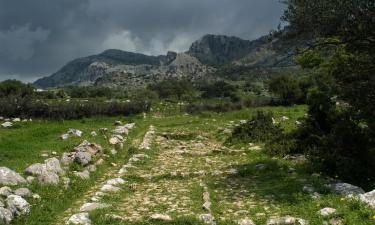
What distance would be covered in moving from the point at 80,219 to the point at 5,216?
1.98 metres

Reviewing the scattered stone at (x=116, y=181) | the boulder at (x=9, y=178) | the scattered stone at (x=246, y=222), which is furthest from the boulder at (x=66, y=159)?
the scattered stone at (x=246, y=222)

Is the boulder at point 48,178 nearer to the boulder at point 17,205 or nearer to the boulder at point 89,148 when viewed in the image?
the boulder at point 17,205

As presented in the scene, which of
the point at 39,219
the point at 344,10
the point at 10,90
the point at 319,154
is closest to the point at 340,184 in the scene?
the point at 319,154

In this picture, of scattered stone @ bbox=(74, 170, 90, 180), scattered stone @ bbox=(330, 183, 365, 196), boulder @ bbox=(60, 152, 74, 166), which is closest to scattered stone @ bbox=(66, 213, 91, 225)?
scattered stone @ bbox=(74, 170, 90, 180)

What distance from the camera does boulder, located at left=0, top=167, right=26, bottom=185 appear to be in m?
15.3

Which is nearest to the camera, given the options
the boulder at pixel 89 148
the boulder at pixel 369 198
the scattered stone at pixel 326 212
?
the scattered stone at pixel 326 212

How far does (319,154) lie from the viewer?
19.8 meters

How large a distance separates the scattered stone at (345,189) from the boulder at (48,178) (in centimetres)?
963

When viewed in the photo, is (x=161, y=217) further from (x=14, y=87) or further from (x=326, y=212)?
(x=14, y=87)

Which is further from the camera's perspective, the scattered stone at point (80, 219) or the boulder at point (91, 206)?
the boulder at point (91, 206)

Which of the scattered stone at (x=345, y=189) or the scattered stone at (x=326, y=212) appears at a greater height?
the scattered stone at (x=345, y=189)

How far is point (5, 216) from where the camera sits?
1250 centimetres

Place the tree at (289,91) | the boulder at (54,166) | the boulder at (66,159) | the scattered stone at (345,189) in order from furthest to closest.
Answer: the tree at (289,91), the boulder at (66,159), the boulder at (54,166), the scattered stone at (345,189)

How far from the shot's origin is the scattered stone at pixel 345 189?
14.5 meters
